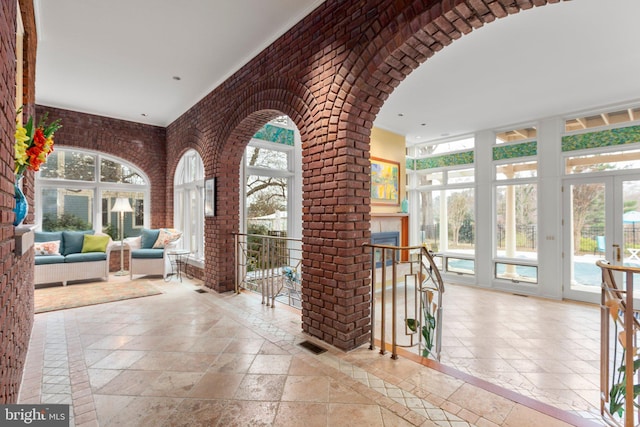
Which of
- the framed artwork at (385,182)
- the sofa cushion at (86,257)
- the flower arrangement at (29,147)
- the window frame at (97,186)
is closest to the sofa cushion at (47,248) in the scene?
the sofa cushion at (86,257)

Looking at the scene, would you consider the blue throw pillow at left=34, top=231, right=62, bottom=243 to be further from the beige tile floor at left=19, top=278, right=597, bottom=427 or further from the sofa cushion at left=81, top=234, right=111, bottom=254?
the beige tile floor at left=19, top=278, right=597, bottom=427

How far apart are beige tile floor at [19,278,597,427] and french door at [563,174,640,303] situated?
177 cm

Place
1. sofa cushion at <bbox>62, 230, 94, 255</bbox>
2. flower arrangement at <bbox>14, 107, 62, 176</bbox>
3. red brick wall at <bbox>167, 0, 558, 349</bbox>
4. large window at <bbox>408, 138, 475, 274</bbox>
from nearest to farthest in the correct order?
flower arrangement at <bbox>14, 107, 62, 176</bbox> < red brick wall at <bbox>167, 0, 558, 349</bbox> < sofa cushion at <bbox>62, 230, 94, 255</bbox> < large window at <bbox>408, 138, 475, 274</bbox>

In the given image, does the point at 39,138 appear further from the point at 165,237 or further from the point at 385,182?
the point at 385,182

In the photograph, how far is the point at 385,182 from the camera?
19.5 ft

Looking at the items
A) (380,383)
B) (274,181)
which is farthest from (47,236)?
(380,383)

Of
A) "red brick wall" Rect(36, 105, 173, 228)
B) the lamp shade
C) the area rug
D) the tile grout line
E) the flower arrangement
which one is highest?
"red brick wall" Rect(36, 105, 173, 228)

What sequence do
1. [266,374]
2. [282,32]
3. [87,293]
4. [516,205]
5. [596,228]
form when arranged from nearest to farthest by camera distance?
[266,374] < [282,32] < [87,293] < [596,228] < [516,205]

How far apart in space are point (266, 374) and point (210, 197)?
3113mm

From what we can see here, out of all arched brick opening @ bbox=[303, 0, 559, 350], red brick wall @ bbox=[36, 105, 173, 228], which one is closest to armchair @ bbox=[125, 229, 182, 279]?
red brick wall @ bbox=[36, 105, 173, 228]

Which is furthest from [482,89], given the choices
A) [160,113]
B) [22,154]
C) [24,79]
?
[160,113]

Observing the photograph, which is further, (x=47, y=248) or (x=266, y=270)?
(x=47, y=248)

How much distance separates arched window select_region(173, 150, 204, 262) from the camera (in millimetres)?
5801

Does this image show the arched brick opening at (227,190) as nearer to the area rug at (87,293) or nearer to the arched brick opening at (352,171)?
the area rug at (87,293)
